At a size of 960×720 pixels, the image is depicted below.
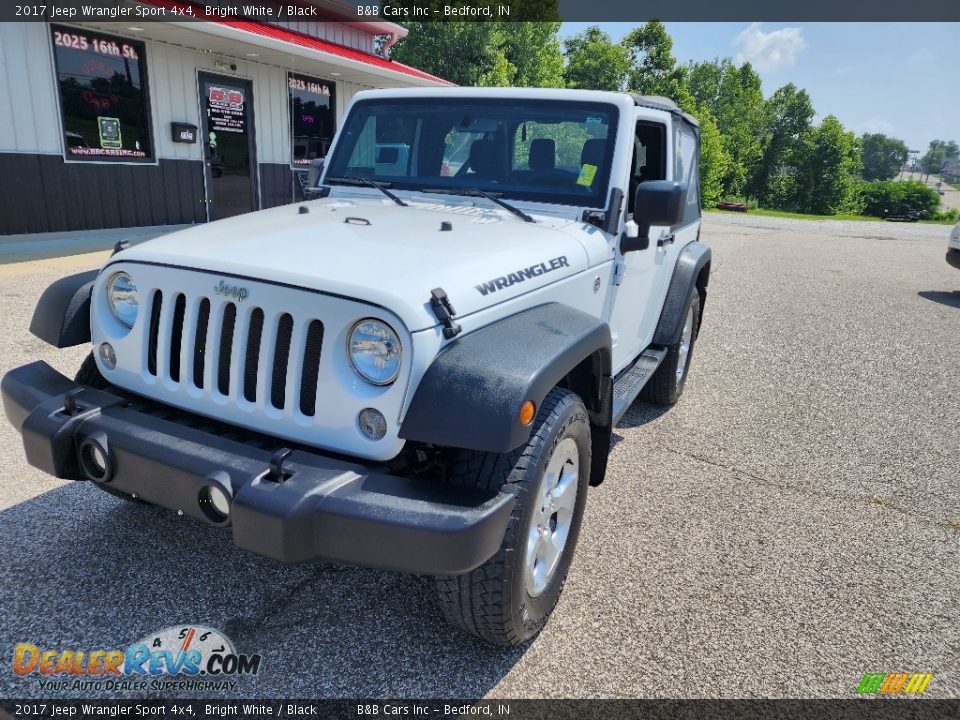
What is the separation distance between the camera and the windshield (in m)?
3.28

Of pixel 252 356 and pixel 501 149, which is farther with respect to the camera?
pixel 501 149

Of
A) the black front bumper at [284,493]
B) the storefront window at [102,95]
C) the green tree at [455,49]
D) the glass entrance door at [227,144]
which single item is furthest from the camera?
the green tree at [455,49]

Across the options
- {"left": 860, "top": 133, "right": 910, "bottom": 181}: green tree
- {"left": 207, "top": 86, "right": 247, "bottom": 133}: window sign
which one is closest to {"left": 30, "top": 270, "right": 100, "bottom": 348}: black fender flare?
{"left": 207, "top": 86, "right": 247, "bottom": 133}: window sign

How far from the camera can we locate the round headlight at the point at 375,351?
2027mm

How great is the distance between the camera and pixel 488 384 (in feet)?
6.34

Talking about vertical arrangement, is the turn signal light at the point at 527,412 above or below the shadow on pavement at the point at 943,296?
above

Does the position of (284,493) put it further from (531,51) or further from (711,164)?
(711,164)

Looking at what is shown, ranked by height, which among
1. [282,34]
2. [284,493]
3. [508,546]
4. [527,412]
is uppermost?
[282,34]

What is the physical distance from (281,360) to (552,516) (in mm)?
1152

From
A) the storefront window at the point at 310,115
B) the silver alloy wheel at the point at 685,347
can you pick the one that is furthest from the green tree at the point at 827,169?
the silver alloy wheel at the point at 685,347

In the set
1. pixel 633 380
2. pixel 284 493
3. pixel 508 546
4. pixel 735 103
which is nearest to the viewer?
pixel 284 493

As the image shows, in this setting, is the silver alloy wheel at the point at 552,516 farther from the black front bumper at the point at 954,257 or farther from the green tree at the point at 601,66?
the green tree at the point at 601,66

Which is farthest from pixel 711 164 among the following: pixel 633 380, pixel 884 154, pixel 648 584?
pixel 884 154

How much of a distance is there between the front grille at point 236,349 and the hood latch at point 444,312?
14.1 inches
